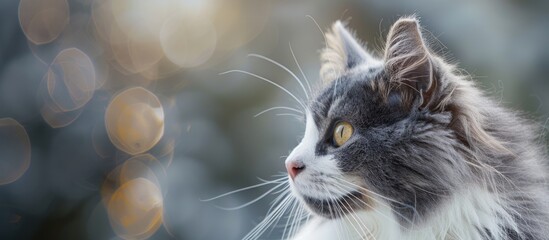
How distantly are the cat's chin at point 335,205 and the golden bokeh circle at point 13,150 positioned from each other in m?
1.40

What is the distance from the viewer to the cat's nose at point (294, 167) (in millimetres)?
1052

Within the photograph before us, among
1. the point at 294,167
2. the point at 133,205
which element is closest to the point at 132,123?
the point at 133,205

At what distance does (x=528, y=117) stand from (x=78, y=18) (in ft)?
5.51

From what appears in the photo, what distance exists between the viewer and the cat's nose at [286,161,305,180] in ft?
3.45

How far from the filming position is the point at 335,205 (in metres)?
1.04

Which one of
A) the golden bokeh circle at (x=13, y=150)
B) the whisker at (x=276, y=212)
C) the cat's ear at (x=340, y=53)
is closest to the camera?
the whisker at (x=276, y=212)

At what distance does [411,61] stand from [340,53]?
1.23ft

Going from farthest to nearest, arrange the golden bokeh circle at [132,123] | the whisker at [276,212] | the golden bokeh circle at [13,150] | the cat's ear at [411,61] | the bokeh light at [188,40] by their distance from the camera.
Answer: the bokeh light at [188,40] < the golden bokeh circle at [132,123] < the golden bokeh circle at [13,150] < the whisker at [276,212] < the cat's ear at [411,61]

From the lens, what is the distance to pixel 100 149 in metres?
2.17

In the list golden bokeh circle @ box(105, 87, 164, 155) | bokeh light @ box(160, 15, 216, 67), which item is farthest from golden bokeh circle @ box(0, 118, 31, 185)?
bokeh light @ box(160, 15, 216, 67)

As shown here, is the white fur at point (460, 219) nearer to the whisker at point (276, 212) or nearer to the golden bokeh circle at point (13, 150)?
the whisker at point (276, 212)

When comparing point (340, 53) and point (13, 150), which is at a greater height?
point (340, 53)

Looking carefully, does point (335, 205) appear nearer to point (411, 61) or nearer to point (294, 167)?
point (294, 167)

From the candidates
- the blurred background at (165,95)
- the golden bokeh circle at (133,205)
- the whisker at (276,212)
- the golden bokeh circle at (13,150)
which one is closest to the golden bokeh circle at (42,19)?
the blurred background at (165,95)
